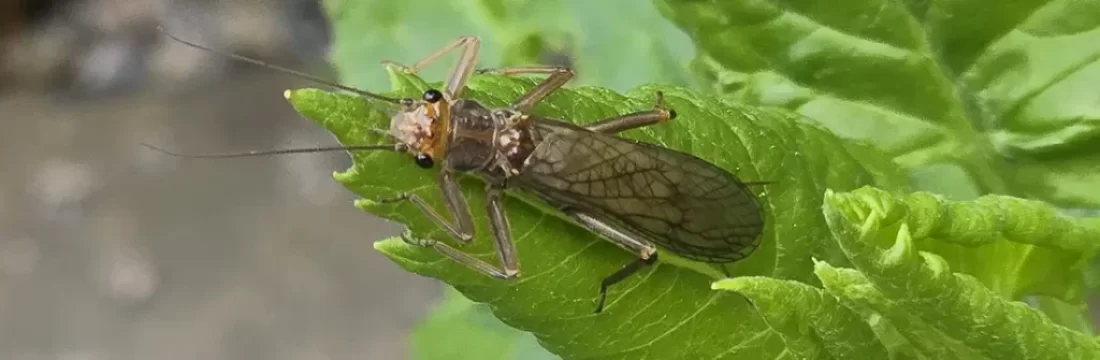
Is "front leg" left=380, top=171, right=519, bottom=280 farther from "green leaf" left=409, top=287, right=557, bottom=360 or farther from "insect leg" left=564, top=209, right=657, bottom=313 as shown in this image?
"green leaf" left=409, top=287, right=557, bottom=360

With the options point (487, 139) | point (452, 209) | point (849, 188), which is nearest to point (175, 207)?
point (487, 139)

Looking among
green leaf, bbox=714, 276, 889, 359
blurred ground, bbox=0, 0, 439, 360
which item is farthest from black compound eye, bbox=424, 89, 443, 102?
blurred ground, bbox=0, 0, 439, 360

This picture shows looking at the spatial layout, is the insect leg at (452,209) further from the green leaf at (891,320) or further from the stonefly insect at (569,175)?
the green leaf at (891,320)

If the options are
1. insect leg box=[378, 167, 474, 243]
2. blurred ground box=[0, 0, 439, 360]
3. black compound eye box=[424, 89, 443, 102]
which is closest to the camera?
insect leg box=[378, 167, 474, 243]

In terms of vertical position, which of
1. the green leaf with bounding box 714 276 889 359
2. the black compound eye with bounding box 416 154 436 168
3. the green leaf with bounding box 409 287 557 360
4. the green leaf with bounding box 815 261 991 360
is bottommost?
the green leaf with bounding box 409 287 557 360

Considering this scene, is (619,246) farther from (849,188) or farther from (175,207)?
(175,207)

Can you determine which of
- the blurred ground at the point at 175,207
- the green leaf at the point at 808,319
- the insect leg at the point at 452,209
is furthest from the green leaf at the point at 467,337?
the blurred ground at the point at 175,207

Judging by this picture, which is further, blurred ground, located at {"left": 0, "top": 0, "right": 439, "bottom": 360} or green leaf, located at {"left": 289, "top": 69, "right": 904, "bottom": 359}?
blurred ground, located at {"left": 0, "top": 0, "right": 439, "bottom": 360}

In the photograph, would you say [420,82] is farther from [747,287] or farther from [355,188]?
[747,287]
